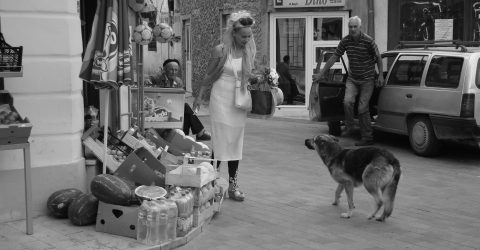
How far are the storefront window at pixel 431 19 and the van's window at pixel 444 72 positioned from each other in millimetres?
6066

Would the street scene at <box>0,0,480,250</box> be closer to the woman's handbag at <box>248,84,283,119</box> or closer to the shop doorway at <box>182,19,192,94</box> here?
the woman's handbag at <box>248,84,283,119</box>

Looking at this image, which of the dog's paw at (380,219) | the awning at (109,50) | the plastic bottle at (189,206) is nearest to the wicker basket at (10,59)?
the awning at (109,50)

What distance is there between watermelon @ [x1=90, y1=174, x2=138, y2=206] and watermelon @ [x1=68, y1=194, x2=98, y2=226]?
0.54 ft

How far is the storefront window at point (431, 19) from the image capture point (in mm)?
16344

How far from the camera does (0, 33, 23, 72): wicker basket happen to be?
17.9 feet

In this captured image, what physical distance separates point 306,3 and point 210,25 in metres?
4.54

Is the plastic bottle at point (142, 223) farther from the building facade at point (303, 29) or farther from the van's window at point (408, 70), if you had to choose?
the building facade at point (303, 29)

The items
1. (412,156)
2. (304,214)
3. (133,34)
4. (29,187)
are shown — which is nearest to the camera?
(29,187)

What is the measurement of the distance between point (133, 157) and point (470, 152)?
684 centimetres

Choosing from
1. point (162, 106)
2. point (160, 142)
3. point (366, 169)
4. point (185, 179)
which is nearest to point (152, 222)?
point (185, 179)

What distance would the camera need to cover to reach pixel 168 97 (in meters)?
8.41

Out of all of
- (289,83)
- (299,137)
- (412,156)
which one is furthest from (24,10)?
(289,83)

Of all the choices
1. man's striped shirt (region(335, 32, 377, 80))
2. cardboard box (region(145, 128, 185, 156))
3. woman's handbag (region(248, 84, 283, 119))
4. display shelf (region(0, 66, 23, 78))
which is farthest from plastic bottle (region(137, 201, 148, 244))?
man's striped shirt (region(335, 32, 377, 80))

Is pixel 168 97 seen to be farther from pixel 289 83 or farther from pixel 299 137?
pixel 289 83
